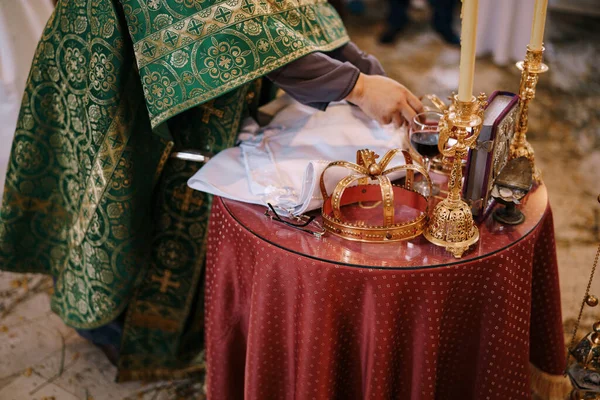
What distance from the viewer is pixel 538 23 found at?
50.4 inches

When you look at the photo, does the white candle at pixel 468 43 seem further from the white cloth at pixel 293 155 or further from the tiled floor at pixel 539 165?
the tiled floor at pixel 539 165

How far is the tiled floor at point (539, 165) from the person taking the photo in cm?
188

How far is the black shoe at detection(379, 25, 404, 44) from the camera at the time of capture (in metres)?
4.41

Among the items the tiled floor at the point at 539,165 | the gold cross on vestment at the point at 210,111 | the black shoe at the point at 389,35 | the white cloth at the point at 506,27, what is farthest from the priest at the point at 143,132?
the black shoe at the point at 389,35

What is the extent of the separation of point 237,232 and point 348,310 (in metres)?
0.27

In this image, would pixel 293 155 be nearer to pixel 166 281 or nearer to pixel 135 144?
pixel 135 144

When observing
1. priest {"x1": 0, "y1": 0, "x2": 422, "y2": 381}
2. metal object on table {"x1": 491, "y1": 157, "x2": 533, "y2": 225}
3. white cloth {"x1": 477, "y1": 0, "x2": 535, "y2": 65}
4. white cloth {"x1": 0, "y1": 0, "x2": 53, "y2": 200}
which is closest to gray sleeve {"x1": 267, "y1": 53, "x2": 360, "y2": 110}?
priest {"x1": 0, "y1": 0, "x2": 422, "y2": 381}

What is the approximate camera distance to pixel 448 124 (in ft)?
3.60

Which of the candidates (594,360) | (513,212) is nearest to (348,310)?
(513,212)

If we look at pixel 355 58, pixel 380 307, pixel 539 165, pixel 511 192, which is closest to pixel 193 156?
pixel 355 58

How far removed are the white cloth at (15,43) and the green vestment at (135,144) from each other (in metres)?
0.89

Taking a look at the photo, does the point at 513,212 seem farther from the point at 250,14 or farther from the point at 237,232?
the point at 250,14

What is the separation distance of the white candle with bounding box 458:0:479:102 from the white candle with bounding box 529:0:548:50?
308 millimetres

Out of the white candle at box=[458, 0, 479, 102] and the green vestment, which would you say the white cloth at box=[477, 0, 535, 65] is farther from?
the white candle at box=[458, 0, 479, 102]
